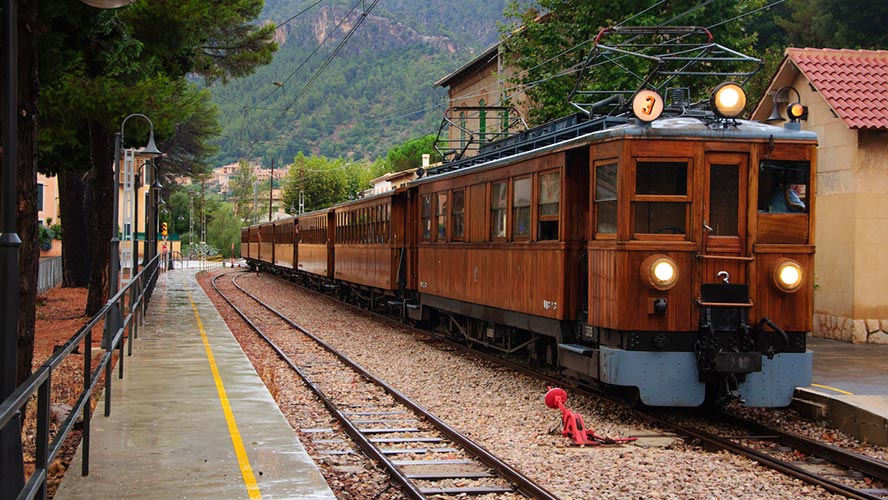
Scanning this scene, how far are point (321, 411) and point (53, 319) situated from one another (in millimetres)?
13964

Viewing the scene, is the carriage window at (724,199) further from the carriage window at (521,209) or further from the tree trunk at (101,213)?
the tree trunk at (101,213)

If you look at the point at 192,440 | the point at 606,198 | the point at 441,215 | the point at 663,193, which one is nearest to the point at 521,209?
the point at 606,198

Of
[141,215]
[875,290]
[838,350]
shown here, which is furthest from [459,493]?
[141,215]

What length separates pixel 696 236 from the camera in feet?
30.1

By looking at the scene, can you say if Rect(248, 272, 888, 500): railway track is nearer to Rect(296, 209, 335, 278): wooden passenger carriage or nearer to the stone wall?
the stone wall

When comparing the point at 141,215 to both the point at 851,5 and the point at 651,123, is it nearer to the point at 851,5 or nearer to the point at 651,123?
the point at 851,5

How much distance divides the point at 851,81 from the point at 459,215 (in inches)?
289

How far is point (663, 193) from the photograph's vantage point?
9305 mm

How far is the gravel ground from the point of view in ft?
23.5

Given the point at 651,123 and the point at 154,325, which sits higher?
the point at 651,123

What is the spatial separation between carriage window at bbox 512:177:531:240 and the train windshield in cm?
292

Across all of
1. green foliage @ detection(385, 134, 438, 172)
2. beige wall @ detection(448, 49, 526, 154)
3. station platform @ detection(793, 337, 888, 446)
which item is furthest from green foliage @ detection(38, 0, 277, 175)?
green foliage @ detection(385, 134, 438, 172)

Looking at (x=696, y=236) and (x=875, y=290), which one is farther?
(x=875, y=290)

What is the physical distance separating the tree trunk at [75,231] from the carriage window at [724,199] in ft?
74.8
